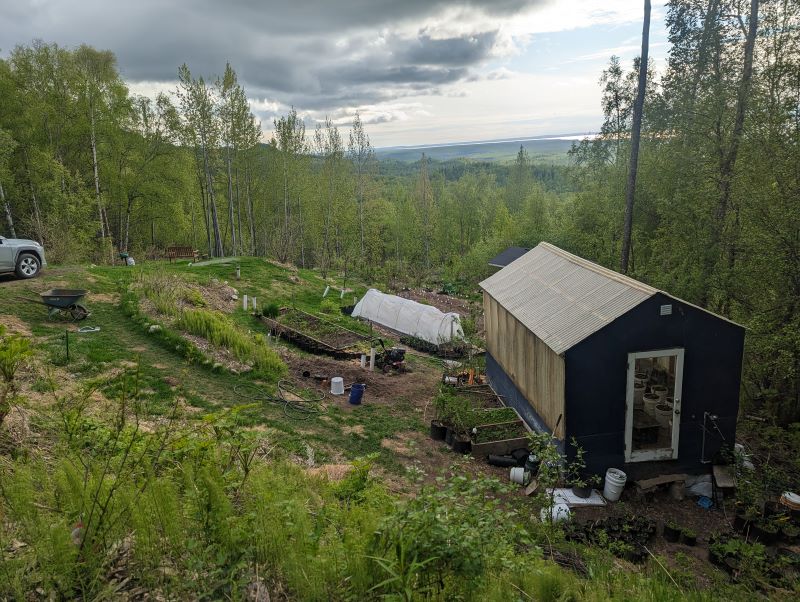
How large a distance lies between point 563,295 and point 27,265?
49.9 ft

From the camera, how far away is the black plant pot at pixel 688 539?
7.25 metres

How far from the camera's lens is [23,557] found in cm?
276

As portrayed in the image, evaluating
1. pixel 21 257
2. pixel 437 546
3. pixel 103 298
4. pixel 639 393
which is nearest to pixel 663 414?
pixel 639 393

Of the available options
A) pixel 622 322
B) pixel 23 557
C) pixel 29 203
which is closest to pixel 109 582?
pixel 23 557

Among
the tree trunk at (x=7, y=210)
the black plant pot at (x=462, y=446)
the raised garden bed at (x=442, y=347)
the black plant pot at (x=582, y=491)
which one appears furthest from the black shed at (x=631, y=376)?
the tree trunk at (x=7, y=210)

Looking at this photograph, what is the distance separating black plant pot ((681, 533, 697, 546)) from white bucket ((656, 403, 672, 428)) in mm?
2494

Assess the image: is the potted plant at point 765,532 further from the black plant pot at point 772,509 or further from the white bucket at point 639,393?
the white bucket at point 639,393

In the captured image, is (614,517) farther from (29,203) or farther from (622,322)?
(29,203)

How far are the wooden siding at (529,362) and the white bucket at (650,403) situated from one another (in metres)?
2.40

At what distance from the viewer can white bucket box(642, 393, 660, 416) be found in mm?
9742

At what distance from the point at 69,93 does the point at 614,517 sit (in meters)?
30.8

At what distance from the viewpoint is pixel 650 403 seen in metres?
9.82

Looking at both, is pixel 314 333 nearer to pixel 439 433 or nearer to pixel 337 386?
pixel 337 386

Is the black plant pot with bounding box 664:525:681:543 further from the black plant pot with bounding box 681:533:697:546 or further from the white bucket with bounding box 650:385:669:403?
the white bucket with bounding box 650:385:669:403
